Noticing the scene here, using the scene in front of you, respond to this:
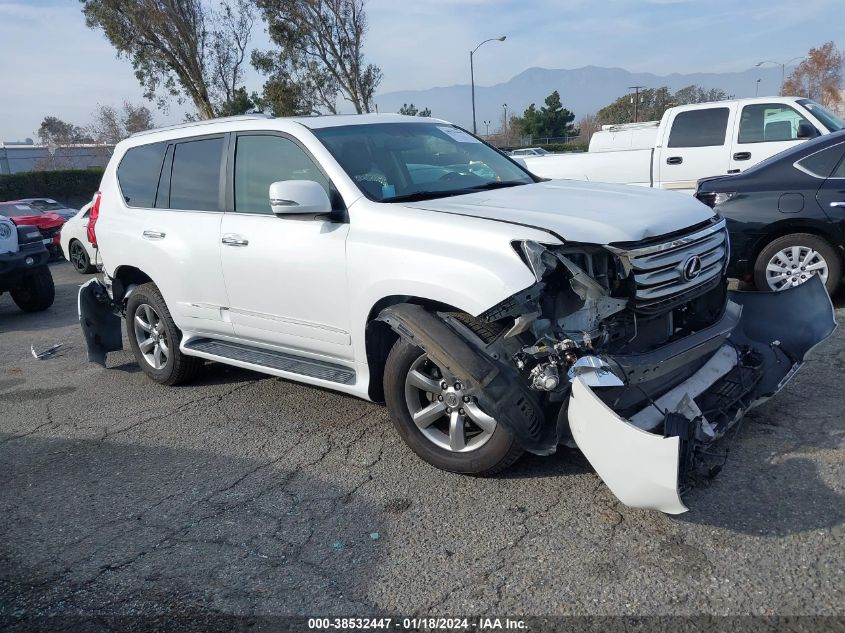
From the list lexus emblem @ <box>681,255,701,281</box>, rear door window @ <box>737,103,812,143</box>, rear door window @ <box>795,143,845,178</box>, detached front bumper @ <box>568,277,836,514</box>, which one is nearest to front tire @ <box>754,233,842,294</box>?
rear door window @ <box>795,143,845,178</box>

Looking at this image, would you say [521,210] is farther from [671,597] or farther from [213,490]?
[213,490]

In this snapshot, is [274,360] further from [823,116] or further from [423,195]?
[823,116]

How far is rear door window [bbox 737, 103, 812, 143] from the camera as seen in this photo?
9.50 meters

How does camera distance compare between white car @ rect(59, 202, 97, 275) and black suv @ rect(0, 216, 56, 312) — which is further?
white car @ rect(59, 202, 97, 275)

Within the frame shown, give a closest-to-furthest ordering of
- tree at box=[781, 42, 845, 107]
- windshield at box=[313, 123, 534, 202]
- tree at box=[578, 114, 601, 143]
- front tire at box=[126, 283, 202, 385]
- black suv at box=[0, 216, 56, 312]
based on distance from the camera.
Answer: windshield at box=[313, 123, 534, 202] → front tire at box=[126, 283, 202, 385] → black suv at box=[0, 216, 56, 312] → tree at box=[781, 42, 845, 107] → tree at box=[578, 114, 601, 143]

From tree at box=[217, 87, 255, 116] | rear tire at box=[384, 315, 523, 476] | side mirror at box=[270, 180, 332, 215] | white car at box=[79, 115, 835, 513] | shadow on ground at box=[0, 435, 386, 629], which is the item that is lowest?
shadow on ground at box=[0, 435, 386, 629]

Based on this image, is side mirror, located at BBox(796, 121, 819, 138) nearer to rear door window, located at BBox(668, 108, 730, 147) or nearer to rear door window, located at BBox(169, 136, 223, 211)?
rear door window, located at BBox(668, 108, 730, 147)

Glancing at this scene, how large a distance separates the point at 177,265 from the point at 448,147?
220 cm

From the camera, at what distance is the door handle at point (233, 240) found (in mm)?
4652

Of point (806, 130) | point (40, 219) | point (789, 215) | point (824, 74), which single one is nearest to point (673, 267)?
point (789, 215)

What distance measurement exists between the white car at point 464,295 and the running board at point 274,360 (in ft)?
0.05

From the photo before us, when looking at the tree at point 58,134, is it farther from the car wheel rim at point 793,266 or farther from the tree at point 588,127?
the car wheel rim at point 793,266

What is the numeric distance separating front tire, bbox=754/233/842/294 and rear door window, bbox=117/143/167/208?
5.45m

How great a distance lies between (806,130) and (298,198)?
8.02 m
